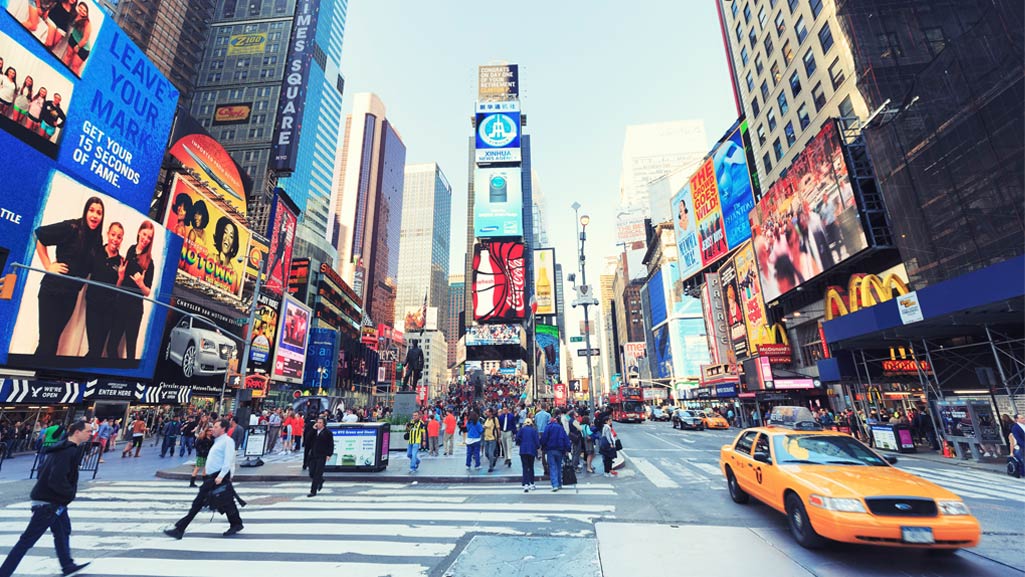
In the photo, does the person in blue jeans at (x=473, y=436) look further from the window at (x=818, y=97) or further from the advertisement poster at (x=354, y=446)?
the window at (x=818, y=97)

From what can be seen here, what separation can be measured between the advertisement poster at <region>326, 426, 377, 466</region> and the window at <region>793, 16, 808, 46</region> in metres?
44.0

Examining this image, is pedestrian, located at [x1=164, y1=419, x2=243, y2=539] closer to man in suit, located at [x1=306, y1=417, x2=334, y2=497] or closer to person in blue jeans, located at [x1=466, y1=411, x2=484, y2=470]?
man in suit, located at [x1=306, y1=417, x2=334, y2=497]

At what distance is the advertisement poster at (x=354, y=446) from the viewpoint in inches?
528

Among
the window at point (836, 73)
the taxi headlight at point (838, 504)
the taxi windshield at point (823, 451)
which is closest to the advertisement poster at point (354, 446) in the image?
the taxi windshield at point (823, 451)

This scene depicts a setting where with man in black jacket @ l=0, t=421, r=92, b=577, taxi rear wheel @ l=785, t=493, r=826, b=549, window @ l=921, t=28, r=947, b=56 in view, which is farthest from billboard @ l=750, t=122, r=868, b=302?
man in black jacket @ l=0, t=421, r=92, b=577

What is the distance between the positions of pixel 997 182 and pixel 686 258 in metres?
46.9

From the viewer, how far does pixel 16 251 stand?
866 inches

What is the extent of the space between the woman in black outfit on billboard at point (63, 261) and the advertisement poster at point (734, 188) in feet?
181

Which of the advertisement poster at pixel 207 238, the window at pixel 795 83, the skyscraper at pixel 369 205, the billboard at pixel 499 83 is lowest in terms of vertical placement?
the advertisement poster at pixel 207 238

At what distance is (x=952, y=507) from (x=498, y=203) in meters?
59.4

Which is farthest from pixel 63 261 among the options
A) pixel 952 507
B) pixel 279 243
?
pixel 952 507

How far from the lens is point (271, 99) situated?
281 ft

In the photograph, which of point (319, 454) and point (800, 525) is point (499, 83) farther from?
point (800, 525)

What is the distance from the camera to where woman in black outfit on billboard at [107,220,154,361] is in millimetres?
28156
